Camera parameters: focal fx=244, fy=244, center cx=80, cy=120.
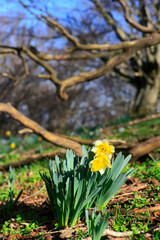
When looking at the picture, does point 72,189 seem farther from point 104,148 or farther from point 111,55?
point 111,55

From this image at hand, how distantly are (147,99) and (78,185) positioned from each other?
23.6 ft

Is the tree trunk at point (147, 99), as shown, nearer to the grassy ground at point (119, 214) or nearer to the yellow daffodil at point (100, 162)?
the grassy ground at point (119, 214)

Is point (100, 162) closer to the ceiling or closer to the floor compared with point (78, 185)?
closer to the ceiling

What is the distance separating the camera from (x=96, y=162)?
1.45m

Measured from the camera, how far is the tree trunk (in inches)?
323

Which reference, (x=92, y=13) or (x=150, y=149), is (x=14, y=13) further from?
(x=150, y=149)

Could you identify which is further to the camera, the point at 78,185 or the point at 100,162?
the point at 78,185

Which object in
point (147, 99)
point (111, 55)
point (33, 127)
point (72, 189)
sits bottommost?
point (72, 189)

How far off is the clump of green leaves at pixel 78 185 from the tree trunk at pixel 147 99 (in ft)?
22.1

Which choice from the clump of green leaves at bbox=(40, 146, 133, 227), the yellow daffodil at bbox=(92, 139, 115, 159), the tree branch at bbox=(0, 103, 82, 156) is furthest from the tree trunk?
the yellow daffodil at bbox=(92, 139, 115, 159)

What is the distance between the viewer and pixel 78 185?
5.16ft

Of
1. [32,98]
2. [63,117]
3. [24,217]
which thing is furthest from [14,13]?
[24,217]

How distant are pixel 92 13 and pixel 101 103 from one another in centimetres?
426

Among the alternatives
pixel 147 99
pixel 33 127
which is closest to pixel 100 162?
pixel 33 127
